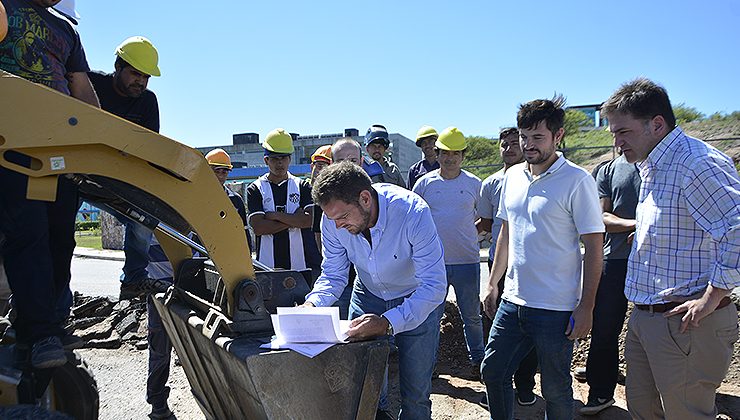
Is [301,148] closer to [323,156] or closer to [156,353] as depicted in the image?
[323,156]

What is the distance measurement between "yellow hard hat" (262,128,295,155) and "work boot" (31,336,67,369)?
116 inches

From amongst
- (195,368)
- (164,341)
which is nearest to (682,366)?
(195,368)

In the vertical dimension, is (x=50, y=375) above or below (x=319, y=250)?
below

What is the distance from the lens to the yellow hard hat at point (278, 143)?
5.34 m

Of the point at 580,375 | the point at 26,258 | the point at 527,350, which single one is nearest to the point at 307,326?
the point at 26,258

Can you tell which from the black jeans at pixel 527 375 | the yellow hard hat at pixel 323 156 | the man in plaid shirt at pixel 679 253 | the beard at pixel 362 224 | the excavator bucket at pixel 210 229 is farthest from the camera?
the yellow hard hat at pixel 323 156

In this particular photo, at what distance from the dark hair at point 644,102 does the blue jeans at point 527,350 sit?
3.89ft

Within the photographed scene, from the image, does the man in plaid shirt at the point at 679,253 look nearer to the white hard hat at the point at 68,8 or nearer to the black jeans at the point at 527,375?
the black jeans at the point at 527,375

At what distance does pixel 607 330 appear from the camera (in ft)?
14.8

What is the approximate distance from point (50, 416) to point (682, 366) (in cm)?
295

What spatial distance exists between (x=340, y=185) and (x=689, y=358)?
6.38 ft

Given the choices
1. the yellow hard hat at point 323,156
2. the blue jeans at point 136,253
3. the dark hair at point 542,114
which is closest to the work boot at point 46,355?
the blue jeans at point 136,253

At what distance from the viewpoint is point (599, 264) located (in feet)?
10.9

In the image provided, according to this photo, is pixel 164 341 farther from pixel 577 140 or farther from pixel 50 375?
pixel 577 140
